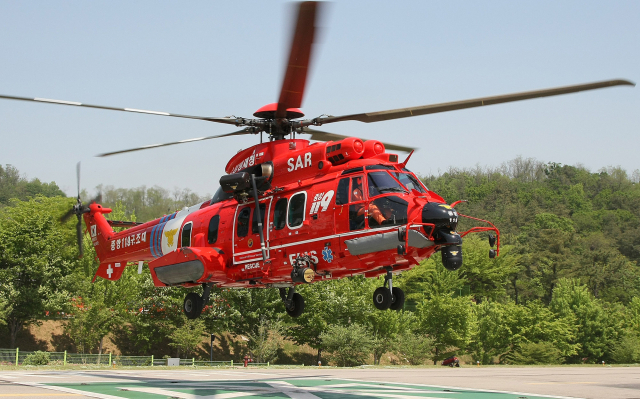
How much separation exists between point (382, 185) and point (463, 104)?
2.68 metres

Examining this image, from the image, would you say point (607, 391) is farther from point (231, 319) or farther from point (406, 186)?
point (231, 319)

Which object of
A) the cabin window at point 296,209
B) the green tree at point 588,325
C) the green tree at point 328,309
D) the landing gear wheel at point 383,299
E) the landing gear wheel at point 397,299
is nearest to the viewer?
the landing gear wheel at point 383,299

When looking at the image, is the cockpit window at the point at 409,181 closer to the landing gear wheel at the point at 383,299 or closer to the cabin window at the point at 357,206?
the cabin window at the point at 357,206

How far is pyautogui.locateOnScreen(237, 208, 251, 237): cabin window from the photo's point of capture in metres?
16.7

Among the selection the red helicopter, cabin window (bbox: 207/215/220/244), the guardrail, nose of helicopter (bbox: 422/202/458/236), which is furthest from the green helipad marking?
the guardrail

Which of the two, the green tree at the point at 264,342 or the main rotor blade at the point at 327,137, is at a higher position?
the main rotor blade at the point at 327,137

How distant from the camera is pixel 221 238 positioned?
17.4 meters

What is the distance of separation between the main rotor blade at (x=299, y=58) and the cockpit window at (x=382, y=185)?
2.70 meters

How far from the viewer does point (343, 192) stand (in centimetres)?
1445

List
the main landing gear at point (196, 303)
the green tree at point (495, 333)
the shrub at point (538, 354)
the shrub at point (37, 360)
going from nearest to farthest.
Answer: the main landing gear at point (196, 303) < the shrub at point (37, 360) < the shrub at point (538, 354) < the green tree at point (495, 333)

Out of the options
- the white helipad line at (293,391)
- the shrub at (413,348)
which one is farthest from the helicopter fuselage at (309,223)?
the shrub at (413,348)

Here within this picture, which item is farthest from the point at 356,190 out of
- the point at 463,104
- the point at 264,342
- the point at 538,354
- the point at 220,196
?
the point at 538,354

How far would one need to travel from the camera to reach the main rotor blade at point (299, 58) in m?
10.3

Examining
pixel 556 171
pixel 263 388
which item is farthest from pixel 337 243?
pixel 556 171
